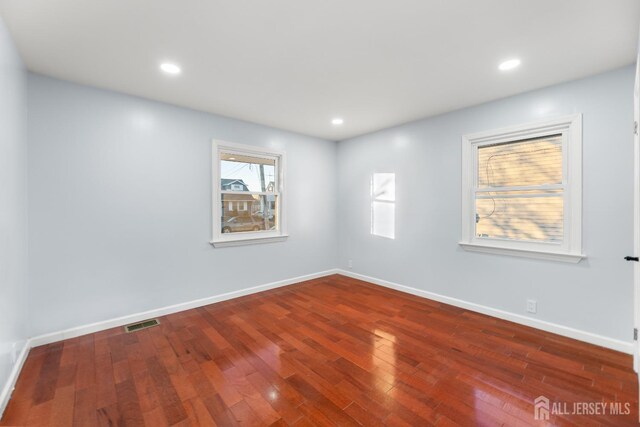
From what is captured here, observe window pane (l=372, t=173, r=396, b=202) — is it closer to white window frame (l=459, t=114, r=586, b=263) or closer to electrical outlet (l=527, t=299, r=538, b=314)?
white window frame (l=459, t=114, r=586, b=263)

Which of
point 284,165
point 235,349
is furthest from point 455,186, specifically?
point 235,349

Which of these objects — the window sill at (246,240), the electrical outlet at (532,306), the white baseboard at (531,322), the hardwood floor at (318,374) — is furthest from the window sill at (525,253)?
the window sill at (246,240)

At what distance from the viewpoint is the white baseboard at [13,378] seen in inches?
70.9

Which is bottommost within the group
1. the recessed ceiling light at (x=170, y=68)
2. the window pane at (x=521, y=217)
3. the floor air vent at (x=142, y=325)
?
the floor air vent at (x=142, y=325)

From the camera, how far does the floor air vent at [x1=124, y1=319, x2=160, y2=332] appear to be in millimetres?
2963

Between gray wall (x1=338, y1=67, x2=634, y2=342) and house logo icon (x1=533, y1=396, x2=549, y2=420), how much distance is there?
52.5 inches

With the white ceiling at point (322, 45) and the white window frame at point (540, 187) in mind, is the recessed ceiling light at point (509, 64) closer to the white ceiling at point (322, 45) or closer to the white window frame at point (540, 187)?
the white ceiling at point (322, 45)

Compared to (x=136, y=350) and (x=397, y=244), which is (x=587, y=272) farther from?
(x=136, y=350)

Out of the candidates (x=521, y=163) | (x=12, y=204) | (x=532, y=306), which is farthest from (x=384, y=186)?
(x=12, y=204)

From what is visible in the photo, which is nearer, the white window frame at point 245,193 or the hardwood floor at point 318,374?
the hardwood floor at point 318,374

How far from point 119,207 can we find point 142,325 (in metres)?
1.31

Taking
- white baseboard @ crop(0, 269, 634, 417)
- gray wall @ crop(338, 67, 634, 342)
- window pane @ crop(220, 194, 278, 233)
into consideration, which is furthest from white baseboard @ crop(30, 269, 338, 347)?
gray wall @ crop(338, 67, 634, 342)

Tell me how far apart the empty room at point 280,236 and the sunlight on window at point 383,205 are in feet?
0.22

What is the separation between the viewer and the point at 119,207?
3.05m
